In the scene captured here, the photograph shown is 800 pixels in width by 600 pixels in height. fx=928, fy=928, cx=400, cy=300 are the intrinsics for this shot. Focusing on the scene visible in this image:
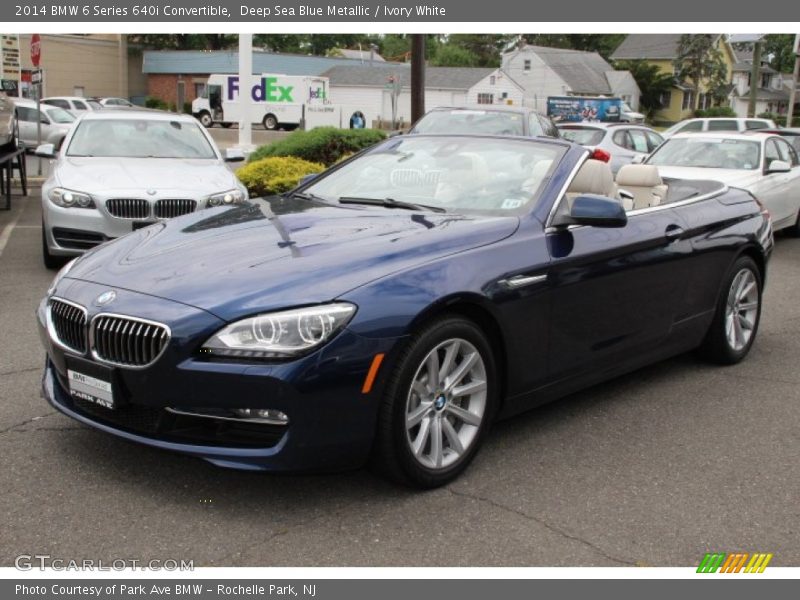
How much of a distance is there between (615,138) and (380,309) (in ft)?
51.1

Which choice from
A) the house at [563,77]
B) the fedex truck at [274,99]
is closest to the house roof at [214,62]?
the fedex truck at [274,99]

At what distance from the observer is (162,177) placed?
8984mm

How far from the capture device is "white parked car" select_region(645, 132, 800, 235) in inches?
468

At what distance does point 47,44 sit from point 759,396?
60.1m

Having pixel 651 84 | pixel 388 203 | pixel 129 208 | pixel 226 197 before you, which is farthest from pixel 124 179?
pixel 651 84

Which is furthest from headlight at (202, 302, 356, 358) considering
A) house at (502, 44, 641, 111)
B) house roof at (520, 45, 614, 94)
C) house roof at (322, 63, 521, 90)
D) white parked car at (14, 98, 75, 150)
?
house roof at (520, 45, 614, 94)

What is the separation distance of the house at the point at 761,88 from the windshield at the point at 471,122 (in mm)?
80862

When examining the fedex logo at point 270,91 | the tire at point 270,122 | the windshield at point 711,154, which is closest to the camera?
the windshield at point 711,154

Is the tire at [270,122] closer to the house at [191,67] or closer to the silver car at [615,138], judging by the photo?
the house at [191,67]

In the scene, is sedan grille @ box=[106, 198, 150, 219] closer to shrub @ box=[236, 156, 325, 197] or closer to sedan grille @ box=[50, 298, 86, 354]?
shrub @ box=[236, 156, 325, 197]

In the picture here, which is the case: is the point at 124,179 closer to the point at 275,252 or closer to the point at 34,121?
the point at 275,252

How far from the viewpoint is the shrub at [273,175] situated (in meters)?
11.7

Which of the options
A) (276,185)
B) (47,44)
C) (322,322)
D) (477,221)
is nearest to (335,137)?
(276,185)

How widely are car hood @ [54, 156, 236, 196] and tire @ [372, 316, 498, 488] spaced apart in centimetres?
536
